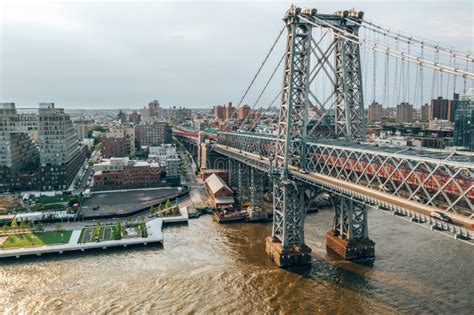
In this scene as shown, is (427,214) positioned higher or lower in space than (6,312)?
higher

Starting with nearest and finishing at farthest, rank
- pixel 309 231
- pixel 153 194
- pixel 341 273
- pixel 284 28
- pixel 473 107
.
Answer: pixel 341 273
pixel 284 28
pixel 309 231
pixel 153 194
pixel 473 107

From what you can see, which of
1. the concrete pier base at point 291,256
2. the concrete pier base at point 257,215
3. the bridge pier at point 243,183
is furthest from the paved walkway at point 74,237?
the bridge pier at point 243,183

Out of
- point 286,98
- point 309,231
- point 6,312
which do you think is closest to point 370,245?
point 309,231

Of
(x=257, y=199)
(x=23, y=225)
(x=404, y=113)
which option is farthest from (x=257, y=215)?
(x=404, y=113)

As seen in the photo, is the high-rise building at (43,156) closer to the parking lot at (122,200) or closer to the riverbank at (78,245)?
the parking lot at (122,200)

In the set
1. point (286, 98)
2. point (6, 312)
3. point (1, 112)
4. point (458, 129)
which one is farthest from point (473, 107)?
point (1, 112)

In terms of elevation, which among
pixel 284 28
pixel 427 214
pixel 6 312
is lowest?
pixel 6 312

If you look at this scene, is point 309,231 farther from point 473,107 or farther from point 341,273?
point 473,107

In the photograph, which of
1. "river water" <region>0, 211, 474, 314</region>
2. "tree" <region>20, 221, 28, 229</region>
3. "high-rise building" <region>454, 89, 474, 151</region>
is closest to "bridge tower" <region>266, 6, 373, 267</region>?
"river water" <region>0, 211, 474, 314</region>

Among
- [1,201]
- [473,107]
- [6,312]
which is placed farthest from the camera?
[473,107]

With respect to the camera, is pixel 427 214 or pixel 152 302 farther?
pixel 152 302
